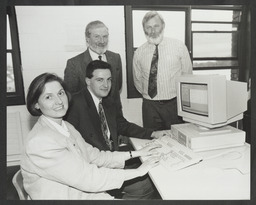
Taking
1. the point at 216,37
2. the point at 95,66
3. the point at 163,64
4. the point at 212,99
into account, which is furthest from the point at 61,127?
the point at 216,37

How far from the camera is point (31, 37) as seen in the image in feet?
5.09

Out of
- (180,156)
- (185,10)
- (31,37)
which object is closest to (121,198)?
(180,156)

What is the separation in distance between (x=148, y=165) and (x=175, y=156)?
195 mm

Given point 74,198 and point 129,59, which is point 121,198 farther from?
point 129,59

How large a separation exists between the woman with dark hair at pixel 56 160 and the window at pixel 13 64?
211mm

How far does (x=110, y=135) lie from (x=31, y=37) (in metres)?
0.85

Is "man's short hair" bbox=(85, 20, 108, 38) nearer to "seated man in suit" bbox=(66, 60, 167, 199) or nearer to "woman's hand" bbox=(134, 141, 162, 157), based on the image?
"seated man in suit" bbox=(66, 60, 167, 199)

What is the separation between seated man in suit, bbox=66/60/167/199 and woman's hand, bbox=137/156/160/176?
0.31m

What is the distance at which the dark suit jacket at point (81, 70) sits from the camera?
1.60 m

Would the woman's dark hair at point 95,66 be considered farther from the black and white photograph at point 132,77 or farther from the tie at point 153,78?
the tie at point 153,78

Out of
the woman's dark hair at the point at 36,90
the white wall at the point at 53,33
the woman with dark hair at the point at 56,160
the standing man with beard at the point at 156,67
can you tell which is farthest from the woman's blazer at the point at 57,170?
the standing man with beard at the point at 156,67

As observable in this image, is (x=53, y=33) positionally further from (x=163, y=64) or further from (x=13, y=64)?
(x=163, y=64)

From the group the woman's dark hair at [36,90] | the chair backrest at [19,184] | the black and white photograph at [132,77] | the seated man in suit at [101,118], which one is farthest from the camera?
the seated man in suit at [101,118]

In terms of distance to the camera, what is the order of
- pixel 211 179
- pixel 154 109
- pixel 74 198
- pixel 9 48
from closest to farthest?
pixel 211 179
pixel 74 198
pixel 9 48
pixel 154 109
